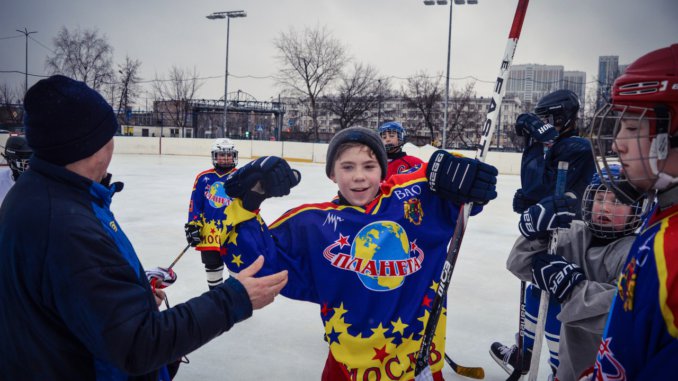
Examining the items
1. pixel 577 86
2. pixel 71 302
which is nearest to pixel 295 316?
pixel 71 302

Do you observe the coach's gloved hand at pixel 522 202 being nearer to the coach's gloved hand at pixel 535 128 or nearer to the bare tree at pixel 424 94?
the coach's gloved hand at pixel 535 128

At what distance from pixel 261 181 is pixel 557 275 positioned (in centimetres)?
109

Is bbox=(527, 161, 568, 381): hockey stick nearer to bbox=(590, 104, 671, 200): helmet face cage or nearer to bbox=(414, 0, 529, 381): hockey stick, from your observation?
bbox=(414, 0, 529, 381): hockey stick

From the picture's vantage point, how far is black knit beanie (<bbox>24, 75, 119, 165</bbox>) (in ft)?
3.43

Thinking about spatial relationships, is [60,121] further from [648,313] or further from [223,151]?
[223,151]

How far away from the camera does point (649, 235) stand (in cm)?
88

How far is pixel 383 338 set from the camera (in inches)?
64.7

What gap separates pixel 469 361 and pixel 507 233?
4.17 metres

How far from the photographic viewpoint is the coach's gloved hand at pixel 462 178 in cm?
150

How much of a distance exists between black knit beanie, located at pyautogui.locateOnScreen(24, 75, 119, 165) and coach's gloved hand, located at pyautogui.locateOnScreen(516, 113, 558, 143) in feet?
7.10

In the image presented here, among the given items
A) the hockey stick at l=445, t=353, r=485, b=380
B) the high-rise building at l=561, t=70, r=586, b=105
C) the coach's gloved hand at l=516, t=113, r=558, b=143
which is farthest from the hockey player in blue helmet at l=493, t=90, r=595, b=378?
the high-rise building at l=561, t=70, r=586, b=105

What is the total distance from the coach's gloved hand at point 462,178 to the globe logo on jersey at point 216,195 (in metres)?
2.58

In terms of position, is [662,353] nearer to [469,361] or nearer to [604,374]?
[604,374]

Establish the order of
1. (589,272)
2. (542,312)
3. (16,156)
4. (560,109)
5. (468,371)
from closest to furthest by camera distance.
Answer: (589,272) < (542,312) < (560,109) < (468,371) < (16,156)
